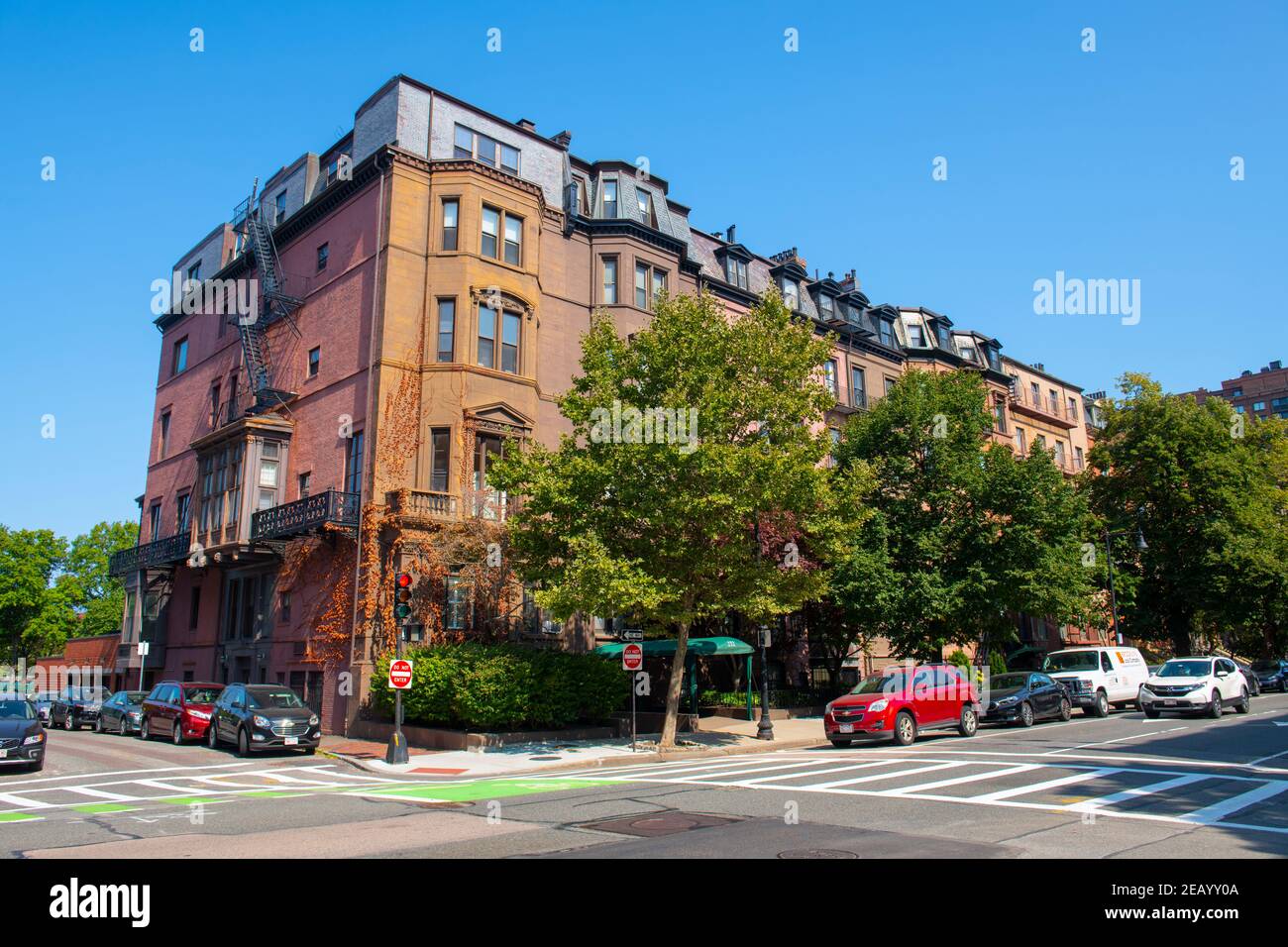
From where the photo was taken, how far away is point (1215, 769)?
1394 cm

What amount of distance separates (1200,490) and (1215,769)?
34.2 meters

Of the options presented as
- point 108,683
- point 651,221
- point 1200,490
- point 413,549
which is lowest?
point 108,683

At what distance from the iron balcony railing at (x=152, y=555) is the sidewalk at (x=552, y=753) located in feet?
45.7

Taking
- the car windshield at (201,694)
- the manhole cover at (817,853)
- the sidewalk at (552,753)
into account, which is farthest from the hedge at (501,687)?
the manhole cover at (817,853)

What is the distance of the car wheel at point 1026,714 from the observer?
23.9 m

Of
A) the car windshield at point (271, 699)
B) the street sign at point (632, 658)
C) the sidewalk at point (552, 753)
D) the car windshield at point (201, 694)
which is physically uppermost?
the street sign at point (632, 658)

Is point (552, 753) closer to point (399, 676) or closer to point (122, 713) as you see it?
point (399, 676)

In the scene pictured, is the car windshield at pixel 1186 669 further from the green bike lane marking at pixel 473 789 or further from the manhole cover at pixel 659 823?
the manhole cover at pixel 659 823

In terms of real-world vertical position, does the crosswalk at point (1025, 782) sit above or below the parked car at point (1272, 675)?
above

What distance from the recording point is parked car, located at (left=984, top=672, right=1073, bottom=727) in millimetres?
23609

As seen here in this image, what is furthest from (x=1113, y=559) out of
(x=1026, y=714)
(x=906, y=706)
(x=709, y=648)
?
(x=906, y=706)
